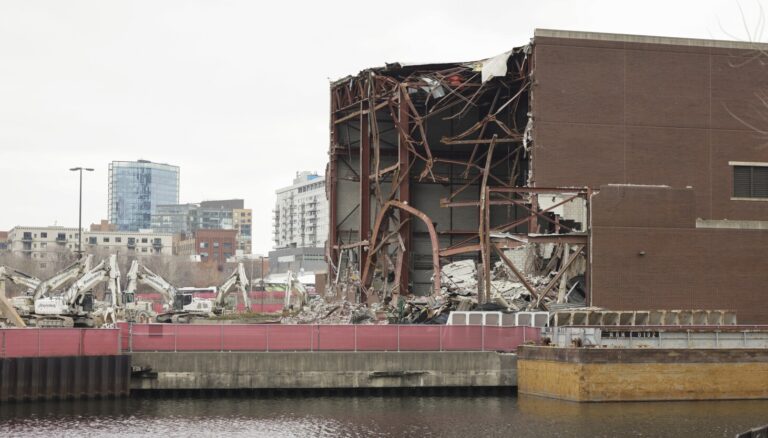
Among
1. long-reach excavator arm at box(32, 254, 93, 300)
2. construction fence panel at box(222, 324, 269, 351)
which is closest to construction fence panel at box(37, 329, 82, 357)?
construction fence panel at box(222, 324, 269, 351)

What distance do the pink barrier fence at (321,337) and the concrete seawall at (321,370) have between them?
54 centimetres

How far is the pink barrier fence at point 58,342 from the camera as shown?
4912cm

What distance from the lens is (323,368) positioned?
52594 millimetres

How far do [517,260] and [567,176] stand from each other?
283 inches

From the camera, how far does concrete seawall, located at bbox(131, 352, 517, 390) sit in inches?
2042

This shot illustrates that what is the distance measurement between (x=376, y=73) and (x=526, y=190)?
22.1m

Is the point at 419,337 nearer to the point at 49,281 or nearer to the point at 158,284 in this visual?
the point at 49,281

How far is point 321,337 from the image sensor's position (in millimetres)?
53125

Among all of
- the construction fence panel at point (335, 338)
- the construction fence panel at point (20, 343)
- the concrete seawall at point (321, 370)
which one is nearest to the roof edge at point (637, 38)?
the concrete seawall at point (321, 370)

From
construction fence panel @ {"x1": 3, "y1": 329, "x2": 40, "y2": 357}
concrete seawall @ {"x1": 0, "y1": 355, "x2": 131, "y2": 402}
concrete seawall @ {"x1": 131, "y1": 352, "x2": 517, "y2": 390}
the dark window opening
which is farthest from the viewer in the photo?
the dark window opening

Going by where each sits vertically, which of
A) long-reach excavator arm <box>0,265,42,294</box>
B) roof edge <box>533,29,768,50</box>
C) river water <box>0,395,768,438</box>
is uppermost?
roof edge <box>533,29,768,50</box>

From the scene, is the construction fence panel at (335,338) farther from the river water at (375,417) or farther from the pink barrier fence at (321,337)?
the river water at (375,417)

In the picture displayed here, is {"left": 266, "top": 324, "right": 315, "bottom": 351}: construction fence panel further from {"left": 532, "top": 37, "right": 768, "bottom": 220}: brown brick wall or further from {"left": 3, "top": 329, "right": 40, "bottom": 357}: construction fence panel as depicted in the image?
{"left": 532, "top": 37, "right": 768, "bottom": 220}: brown brick wall

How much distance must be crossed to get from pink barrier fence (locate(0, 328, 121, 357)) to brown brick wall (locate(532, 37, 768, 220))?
2926 centimetres
